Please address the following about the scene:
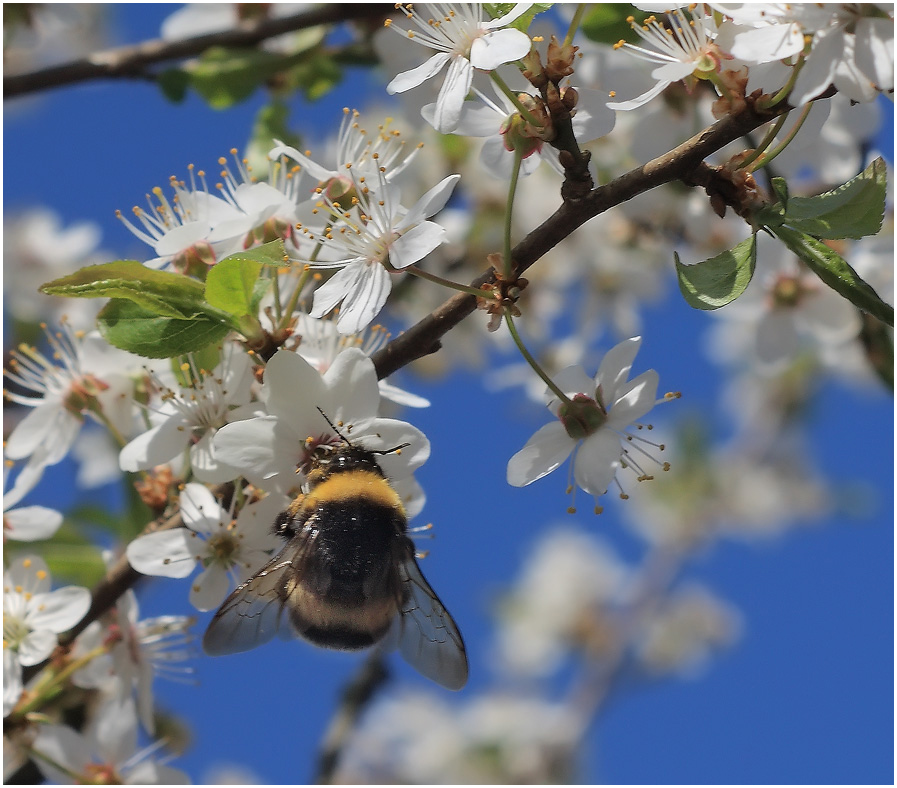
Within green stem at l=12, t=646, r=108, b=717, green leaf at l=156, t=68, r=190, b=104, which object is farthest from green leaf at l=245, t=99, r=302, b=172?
green stem at l=12, t=646, r=108, b=717

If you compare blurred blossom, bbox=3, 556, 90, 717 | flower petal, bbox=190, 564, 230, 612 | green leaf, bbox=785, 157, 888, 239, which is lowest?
blurred blossom, bbox=3, 556, 90, 717

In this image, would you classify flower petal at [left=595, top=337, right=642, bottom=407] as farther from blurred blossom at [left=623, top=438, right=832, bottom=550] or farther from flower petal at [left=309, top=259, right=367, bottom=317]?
blurred blossom at [left=623, top=438, right=832, bottom=550]

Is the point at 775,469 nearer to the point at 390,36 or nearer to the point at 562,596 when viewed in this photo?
the point at 562,596

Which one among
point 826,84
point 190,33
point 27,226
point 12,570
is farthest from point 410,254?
point 27,226

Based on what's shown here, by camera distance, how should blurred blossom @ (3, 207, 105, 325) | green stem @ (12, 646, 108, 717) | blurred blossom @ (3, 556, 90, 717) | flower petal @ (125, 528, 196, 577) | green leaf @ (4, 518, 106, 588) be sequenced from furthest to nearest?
blurred blossom @ (3, 207, 105, 325) < green leaf @ (4, 518, 106, 588) < green stem @ (12, 646, 108, 717) < blurred blossom @ (3, 556, 90, 717) < flower petal @ (125, 528, 196, 577)

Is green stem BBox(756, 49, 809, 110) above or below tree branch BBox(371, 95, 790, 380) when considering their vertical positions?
above

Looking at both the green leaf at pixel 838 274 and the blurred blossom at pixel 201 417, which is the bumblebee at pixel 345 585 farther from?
the green leaf at pixel 838 274
